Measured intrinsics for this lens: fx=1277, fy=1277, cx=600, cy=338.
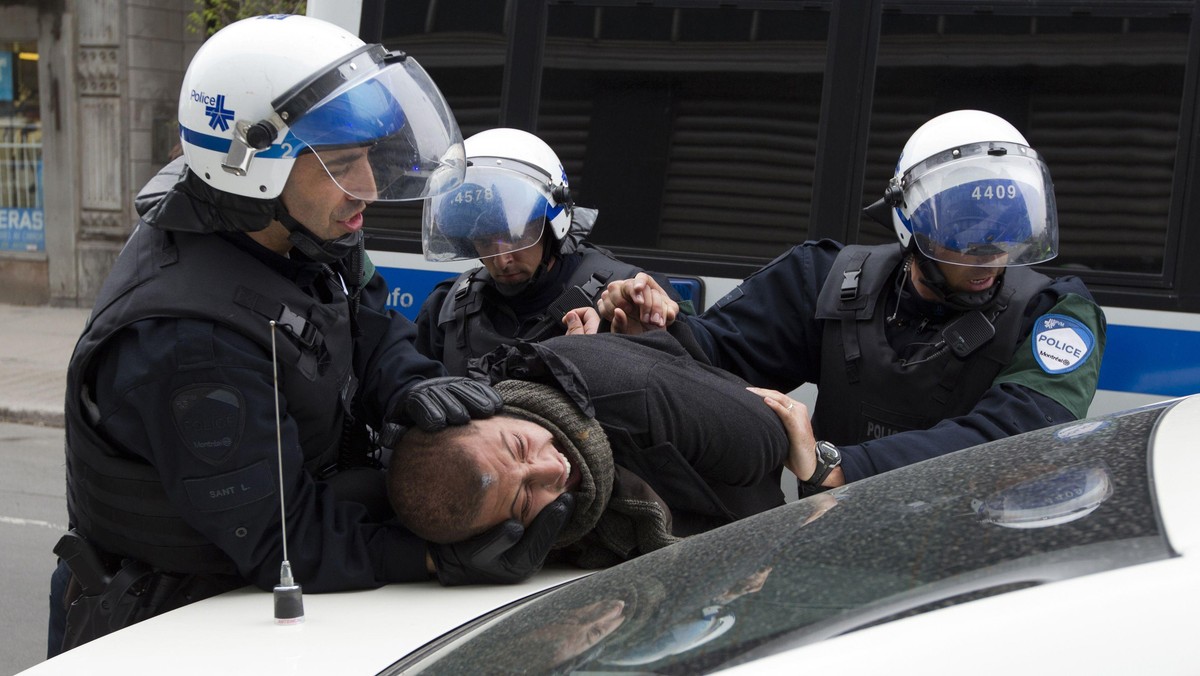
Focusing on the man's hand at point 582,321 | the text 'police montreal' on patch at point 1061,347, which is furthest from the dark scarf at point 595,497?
the text 'police montreal' on patch at point 1061,347

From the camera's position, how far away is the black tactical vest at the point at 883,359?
3105mm

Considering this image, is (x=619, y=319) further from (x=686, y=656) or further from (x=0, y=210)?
(x=0, y=210)

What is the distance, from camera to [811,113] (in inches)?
158

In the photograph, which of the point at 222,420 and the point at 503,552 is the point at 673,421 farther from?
the point at 222,420

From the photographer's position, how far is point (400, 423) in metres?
2.53

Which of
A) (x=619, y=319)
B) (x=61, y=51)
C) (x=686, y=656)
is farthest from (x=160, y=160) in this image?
(x=686, y=656)

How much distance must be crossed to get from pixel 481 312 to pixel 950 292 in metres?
1.41

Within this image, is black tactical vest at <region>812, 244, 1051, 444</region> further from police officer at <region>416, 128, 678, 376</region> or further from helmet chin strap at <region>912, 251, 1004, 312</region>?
police officer at <region>416, 128, 678, 376</region>

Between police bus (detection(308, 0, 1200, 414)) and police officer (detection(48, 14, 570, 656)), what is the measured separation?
168 centimetres

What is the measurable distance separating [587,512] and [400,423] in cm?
41

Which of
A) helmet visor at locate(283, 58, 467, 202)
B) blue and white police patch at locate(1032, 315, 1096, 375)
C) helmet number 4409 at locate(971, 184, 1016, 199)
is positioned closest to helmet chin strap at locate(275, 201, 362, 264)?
helmet visor at locate(283, 58, 467, 202)

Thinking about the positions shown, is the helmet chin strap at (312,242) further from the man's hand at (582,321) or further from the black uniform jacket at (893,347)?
the black uniform jacket at (893,347)

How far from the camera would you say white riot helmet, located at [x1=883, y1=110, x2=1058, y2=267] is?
3021 millimetres

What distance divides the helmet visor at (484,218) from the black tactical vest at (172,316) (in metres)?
1.19
